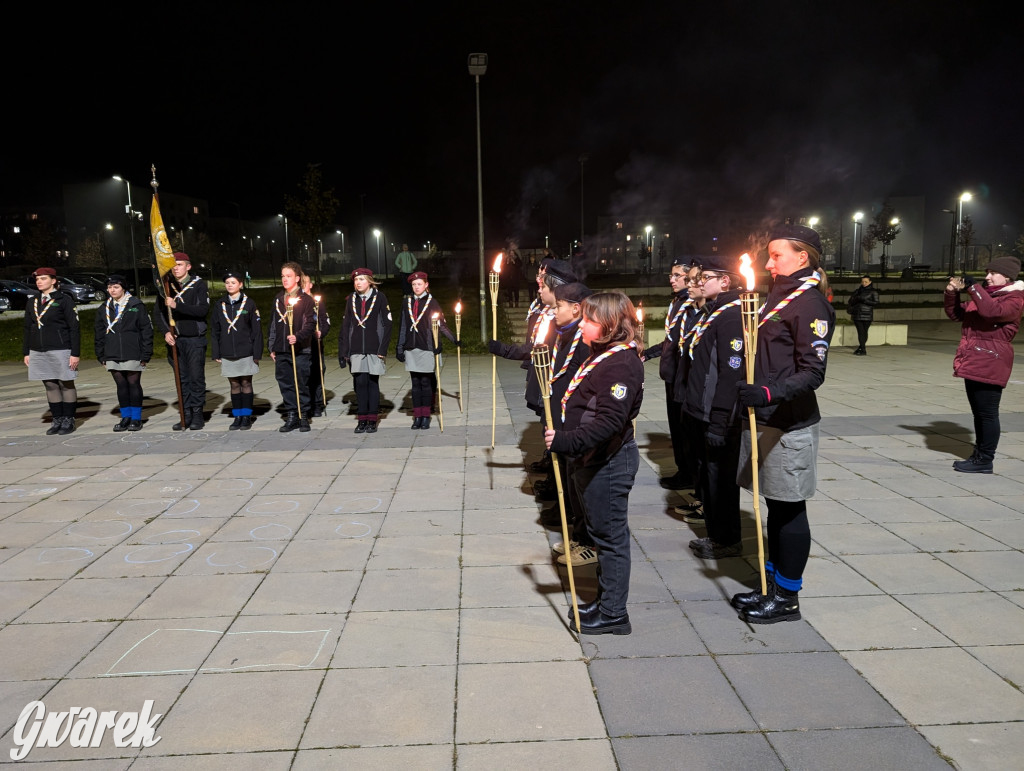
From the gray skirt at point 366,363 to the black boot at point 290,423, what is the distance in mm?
1144

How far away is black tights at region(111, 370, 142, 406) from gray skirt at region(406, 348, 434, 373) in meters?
3.57

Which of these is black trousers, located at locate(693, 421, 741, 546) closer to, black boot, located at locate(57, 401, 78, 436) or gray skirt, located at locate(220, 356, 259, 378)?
gray skirt, located at locate(220, 356, 259, 378)

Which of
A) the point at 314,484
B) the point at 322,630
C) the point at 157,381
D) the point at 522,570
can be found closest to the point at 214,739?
the point at 322,630

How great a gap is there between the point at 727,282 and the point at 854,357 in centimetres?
1332

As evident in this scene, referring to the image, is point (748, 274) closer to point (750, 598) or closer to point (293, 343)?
point (750, 598)

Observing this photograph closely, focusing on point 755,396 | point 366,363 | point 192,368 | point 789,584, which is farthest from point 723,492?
point 192,368

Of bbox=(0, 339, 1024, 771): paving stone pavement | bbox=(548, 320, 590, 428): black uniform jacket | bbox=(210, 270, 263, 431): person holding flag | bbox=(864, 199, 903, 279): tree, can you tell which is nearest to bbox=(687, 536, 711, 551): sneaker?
bbox=(0, 339, 1024, 771): paving stone pavement

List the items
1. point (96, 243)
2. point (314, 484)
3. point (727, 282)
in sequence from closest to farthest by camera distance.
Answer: point (727, 282)
point (314, 484)
point (96, 243)

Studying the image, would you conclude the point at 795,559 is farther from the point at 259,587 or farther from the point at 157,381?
the point at 157,381

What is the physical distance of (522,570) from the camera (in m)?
4.77

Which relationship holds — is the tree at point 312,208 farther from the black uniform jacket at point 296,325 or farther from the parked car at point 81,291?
the black uniform jacket at point 296,325

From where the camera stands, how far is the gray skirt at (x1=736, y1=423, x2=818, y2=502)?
3758mm

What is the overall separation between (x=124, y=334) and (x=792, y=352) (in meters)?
8.37

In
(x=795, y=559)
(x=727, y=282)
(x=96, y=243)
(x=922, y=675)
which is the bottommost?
(x=922, y=675)
